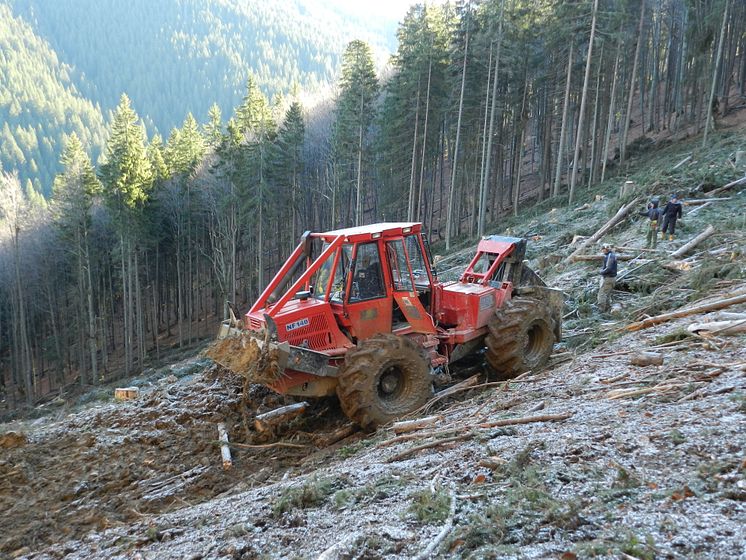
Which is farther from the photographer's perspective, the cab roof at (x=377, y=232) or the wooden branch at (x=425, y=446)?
the cab roof at (x=377, y=232)

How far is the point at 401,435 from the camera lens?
250 inches

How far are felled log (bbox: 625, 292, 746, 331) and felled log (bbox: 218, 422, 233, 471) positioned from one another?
660cm

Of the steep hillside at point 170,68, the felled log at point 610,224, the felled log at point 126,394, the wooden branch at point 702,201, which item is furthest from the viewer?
the steep hillside at point 170,68

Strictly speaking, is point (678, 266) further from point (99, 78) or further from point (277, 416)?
point (99, 78)

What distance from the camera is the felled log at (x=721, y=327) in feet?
22.8

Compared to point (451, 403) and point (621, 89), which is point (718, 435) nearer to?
point (451, 403)

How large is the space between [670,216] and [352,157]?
75.4 ft

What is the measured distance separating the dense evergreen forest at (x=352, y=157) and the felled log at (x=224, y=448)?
76.8 feet

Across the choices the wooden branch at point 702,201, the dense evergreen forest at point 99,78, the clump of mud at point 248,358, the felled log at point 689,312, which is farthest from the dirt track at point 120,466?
the dense evergreen forest at point 99,78

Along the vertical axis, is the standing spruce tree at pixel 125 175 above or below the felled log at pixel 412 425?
above

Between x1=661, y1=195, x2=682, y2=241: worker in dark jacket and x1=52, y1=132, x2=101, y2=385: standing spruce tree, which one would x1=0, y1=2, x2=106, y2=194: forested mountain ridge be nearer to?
x1=52, y1=132, x2=101, y2=385: standing spruce tree

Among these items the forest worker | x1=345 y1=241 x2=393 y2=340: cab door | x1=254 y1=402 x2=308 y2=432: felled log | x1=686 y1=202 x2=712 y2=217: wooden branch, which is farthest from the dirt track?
x1=686 y1=202 x2=712 y2=217: wooden branch

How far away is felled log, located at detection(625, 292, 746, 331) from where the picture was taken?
8.05m

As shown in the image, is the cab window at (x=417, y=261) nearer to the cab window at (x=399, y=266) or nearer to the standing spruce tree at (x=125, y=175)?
the cab window at (x=399, y=266)
